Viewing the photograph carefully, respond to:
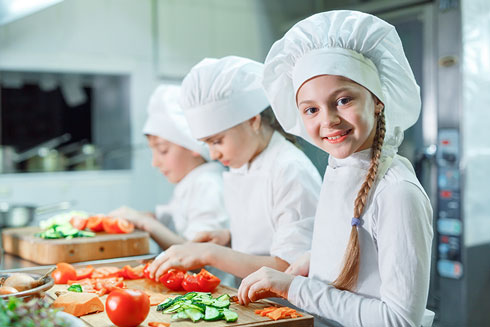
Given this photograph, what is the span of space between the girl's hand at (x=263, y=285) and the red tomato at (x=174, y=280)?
20 cm

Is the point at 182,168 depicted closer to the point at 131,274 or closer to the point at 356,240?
the point at 131,274

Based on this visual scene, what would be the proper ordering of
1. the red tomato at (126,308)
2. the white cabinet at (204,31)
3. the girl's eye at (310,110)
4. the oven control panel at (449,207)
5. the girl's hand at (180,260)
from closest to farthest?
the red tomato at (126,308)
the girl's eye at (310,110)
the girl's hand at (180,260)
the oven control panel at (449,207)
the white cabinet at (204,31)

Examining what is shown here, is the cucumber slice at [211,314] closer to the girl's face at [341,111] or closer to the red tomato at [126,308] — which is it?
the red tomato at [126,308]

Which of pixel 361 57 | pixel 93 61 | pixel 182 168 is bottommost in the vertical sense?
pixel 182 168

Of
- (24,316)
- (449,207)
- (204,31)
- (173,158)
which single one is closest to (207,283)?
(24,316)

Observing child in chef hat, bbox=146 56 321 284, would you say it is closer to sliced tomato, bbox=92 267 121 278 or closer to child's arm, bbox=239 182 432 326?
sliced tomato, bbox=92 267 121 278

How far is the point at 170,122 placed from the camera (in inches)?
78.8

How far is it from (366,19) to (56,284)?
33.4 inches

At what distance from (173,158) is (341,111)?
1118mm

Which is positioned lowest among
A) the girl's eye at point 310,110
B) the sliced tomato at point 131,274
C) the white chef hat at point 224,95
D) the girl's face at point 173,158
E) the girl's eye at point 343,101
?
the sliced tomato at point 131,274

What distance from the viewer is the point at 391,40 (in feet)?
3.32

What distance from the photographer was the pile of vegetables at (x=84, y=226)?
5.45 ft

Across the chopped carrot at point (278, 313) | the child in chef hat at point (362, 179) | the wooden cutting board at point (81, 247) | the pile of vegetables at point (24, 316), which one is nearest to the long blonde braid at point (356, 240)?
→ the child in chef hat at point (362, 179)

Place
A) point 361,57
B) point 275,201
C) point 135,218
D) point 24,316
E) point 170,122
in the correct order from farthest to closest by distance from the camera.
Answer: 1. point 170,122
2. point 135,218
3. point 275,201
4. point 361,57
5. point 24,316
